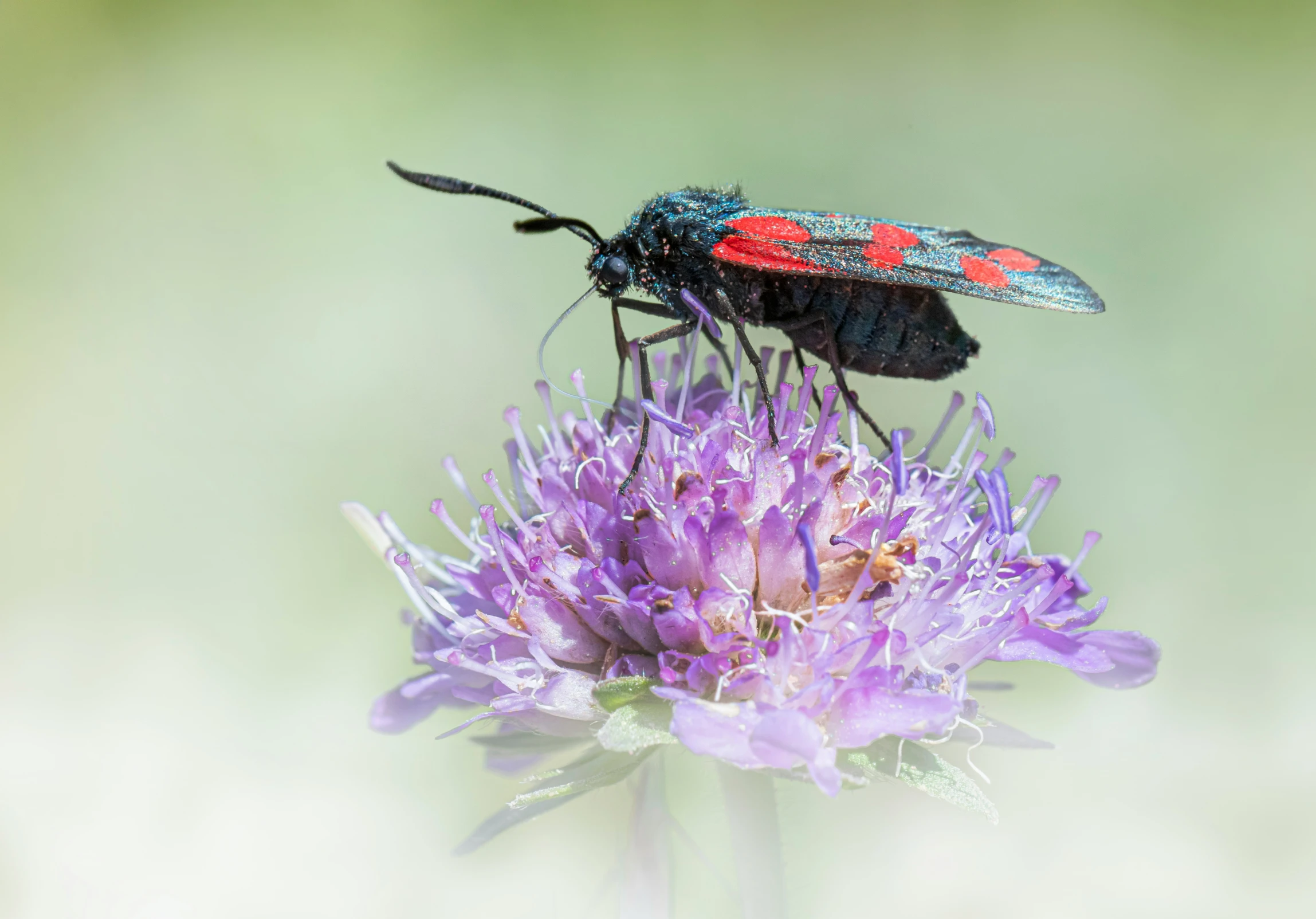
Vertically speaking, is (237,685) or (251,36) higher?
(251,36)

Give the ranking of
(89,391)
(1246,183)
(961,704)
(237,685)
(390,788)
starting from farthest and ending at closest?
1. (1246,183)
2. (89,391)
3. (237,685)
4. (390,788)
5. (961,704)

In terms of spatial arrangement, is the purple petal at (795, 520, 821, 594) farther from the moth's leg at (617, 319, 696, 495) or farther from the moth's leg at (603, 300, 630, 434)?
the moth's leg at (603, 300, 630, 434)

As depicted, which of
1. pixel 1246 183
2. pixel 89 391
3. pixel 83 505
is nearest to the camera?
pixel 83 505

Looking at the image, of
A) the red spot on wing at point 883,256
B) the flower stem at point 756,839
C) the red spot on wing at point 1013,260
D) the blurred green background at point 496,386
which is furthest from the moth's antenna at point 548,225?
the blurred green background at point 496,386

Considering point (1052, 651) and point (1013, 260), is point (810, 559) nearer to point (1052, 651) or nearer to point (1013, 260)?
point (1052, 651)

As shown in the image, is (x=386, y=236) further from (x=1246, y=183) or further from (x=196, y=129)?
(x=1246, y=183)

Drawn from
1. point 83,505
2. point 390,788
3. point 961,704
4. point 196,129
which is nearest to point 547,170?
point 196,129
